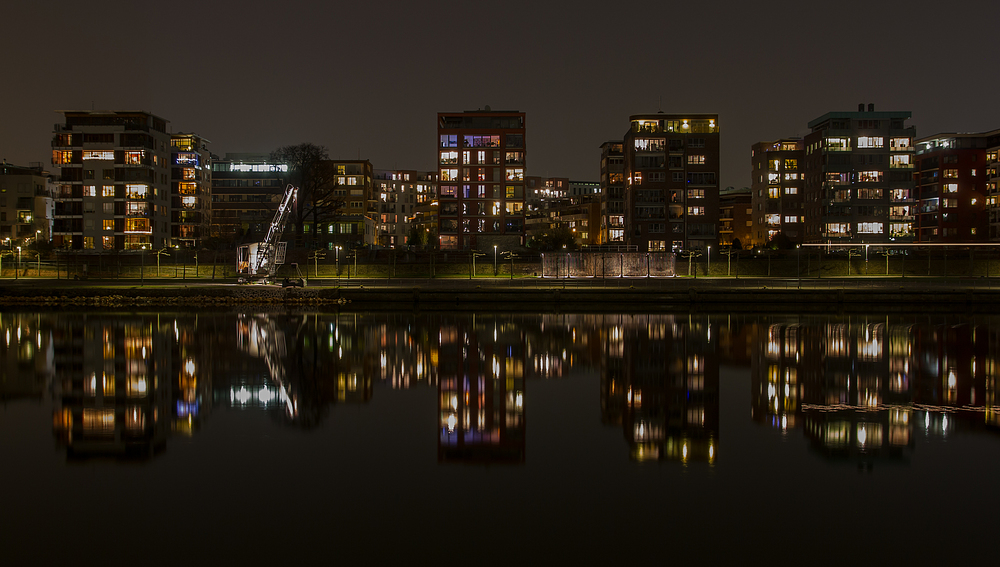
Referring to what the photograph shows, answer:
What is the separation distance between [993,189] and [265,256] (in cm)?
9750

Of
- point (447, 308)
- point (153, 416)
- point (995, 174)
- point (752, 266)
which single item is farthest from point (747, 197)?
point (153, 416)

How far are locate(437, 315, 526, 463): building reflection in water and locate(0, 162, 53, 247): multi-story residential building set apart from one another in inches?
3703

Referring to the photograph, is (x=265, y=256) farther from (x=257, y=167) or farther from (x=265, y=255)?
(x=257, y=167)

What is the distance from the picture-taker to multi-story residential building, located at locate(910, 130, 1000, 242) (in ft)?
335

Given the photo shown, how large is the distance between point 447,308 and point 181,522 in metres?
36.3

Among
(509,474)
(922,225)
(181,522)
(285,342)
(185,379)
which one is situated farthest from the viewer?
(922,225)

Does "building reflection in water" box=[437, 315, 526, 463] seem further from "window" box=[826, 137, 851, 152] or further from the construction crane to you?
"window" box=[826, 137, 851, 152]

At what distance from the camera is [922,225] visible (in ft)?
355

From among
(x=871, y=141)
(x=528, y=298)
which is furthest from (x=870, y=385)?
(x=871, y=141)

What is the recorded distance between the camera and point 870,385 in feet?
67.2

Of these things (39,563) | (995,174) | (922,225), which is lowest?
(39,563)

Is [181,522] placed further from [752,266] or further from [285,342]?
[752,266]

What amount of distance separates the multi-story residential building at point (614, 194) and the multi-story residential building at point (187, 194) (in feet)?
194

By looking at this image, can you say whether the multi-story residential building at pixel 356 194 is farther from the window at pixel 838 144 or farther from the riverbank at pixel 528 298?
the window at pixel 838 144
